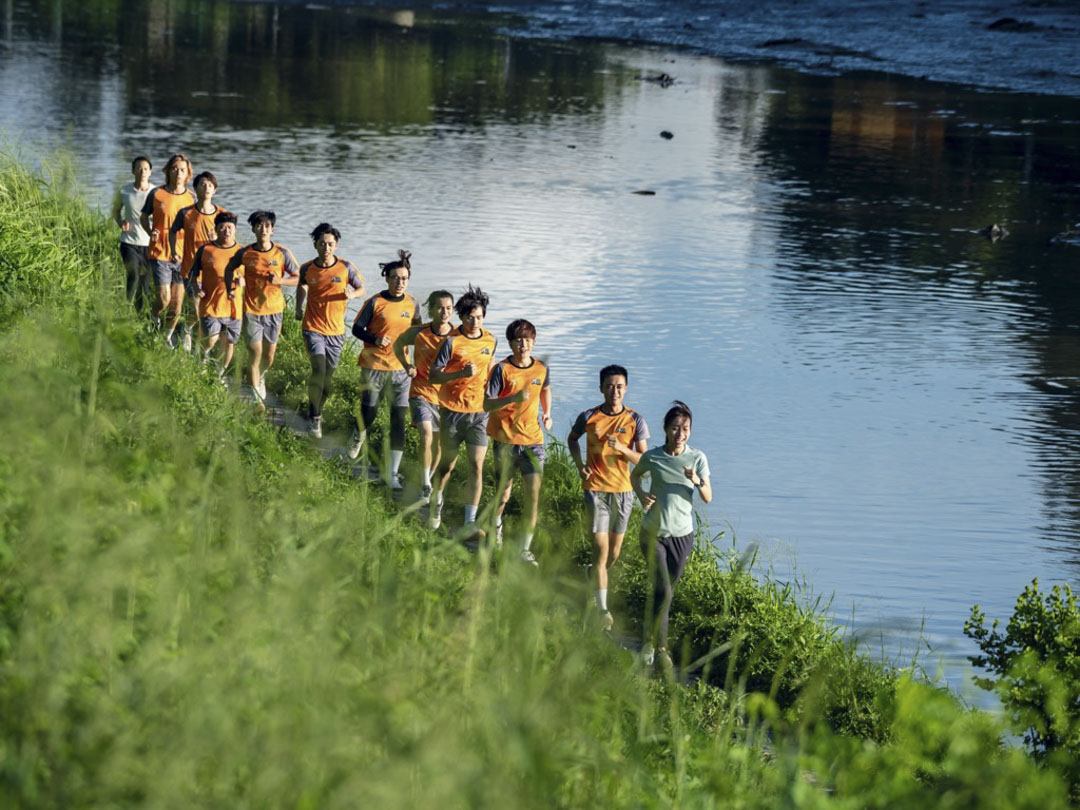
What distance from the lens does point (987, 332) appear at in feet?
68.9

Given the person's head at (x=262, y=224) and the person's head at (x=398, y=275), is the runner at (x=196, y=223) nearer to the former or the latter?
the person's head at (x=262, y=224)

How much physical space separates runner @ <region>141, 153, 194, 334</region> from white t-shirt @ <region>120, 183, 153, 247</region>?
0.55ft

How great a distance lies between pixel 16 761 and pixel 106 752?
0.24m

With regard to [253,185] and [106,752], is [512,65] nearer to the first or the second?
[253,185]

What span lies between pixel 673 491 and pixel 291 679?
5.50 meters

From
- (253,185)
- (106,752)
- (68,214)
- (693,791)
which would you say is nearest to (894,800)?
(693,791)

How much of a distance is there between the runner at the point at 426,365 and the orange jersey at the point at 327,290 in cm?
120

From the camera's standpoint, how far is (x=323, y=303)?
13.5m

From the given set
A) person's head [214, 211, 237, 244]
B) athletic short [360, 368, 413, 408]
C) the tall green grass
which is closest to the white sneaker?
athletic short [360, 368, 413, 408]

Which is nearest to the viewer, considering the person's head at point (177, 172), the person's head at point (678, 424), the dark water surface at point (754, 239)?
the person's head at point (678, 424)

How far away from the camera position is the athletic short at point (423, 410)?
40.2 feet

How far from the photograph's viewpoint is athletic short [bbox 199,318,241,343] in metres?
14.0

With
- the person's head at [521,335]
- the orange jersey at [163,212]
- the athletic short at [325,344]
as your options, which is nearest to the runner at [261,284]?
the athletic short at [325,344]

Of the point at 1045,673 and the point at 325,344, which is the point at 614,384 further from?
the point at 1045,673
